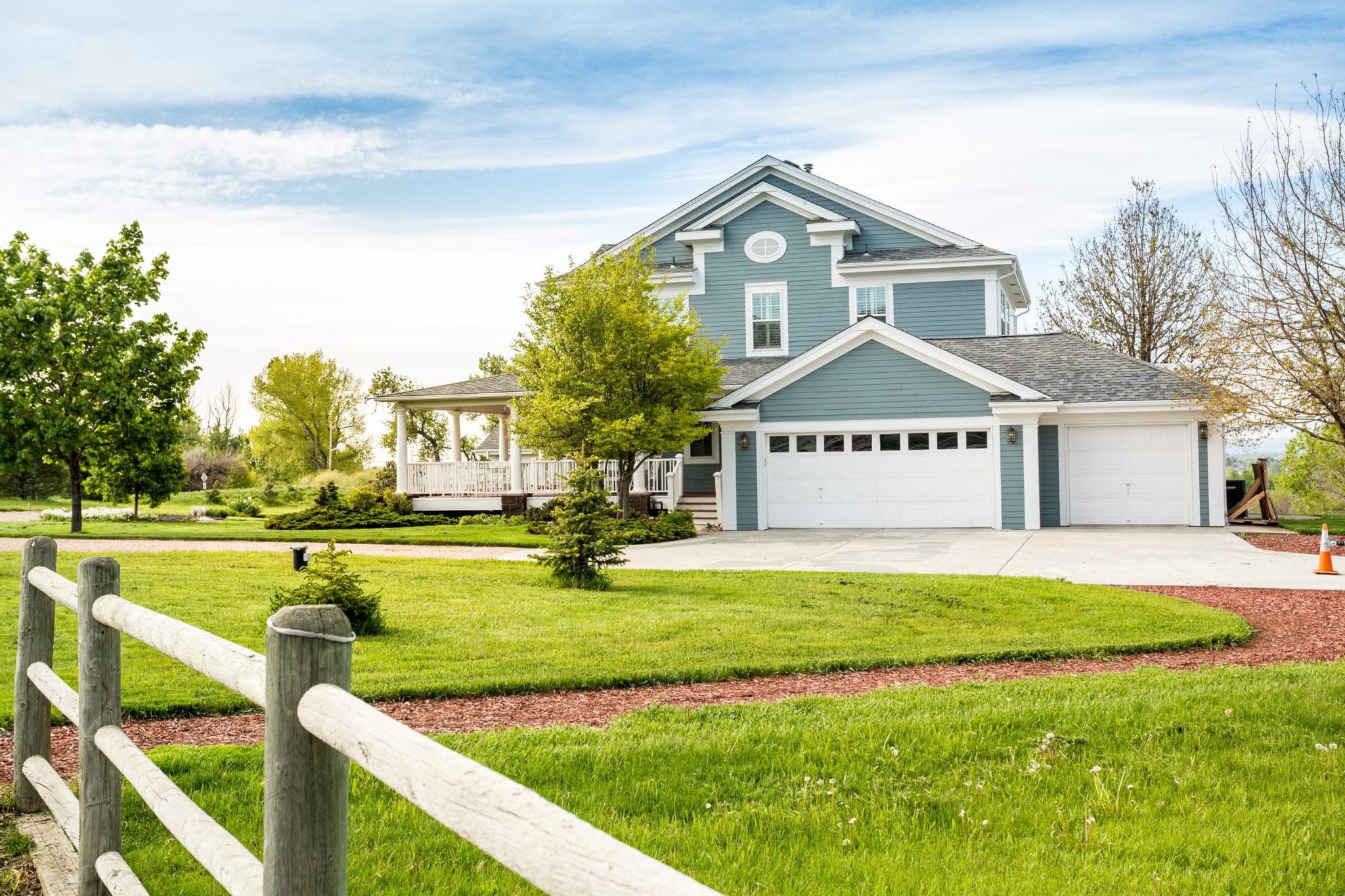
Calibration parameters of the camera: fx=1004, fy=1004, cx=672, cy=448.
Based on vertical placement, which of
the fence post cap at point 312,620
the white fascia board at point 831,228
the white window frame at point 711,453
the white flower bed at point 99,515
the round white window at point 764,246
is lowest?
the white flower bed at point 99,515

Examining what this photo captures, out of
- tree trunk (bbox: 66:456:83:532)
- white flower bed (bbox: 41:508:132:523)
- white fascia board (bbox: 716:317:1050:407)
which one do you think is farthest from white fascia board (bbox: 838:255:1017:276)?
white flower bed (bbox: 41:508:132:523)

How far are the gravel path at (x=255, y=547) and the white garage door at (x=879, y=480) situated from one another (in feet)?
22.9

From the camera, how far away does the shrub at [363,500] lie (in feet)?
81.2

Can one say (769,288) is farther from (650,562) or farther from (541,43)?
(650,562)

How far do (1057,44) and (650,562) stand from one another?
1286 centimetres

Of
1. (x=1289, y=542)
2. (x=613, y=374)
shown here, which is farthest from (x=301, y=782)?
(x=1289, y=542)

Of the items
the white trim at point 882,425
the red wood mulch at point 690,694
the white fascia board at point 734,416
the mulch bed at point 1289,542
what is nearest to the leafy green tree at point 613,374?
the white fascia board at point 734,416

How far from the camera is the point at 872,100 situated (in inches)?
862

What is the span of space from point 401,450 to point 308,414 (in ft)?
89.7

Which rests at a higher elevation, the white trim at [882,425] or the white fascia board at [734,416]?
the white fascia board at [734,416]

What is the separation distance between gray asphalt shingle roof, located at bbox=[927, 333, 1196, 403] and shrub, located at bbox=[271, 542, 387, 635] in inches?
625

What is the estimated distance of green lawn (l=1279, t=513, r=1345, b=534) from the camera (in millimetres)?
21344

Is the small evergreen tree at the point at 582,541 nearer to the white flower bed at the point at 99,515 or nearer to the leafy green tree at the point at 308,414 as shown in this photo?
the white flower bed at the point at 99,515

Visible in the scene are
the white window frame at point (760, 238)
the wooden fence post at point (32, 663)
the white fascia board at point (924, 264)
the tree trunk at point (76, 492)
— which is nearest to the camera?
the wooden fence post at point (32, 663)
